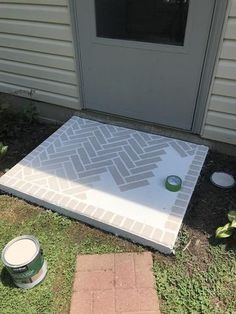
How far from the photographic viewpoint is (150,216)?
2873mm

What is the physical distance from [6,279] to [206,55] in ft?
9.26

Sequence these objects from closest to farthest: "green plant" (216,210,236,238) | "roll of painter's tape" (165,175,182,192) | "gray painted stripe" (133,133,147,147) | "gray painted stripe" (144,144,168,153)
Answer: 1. "green plant" (216,210,236,238)
2. "roll of painter's tape" (165,175,182,192)
3. "gray painted stripe" (144,144,168,153)
4. "gray painted stripe" (133,133,147,147)

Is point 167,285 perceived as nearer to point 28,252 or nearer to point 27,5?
point 28,252

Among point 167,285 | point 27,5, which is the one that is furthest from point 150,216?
point 27,5

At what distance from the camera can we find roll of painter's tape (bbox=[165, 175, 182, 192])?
310cm

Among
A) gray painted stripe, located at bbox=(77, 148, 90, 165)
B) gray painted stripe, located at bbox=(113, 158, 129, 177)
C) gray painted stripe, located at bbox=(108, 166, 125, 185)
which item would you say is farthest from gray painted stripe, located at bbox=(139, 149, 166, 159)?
gray painted stripe, located at bbox=(77, 148, 90, 165)

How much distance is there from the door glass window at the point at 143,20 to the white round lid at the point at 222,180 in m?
1.46

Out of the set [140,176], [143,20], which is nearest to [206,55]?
[143,20]

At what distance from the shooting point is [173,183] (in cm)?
311

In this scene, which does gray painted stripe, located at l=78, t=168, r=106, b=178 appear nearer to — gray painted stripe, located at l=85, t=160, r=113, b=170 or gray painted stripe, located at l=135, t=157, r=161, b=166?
gray painted stripe, located at l=85, t=160, r=113, b=170

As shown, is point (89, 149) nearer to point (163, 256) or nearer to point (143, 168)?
point (143, 168)

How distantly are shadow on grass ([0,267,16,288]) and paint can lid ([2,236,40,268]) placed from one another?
27 centimetres

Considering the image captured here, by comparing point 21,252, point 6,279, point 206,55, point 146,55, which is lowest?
point 6,279

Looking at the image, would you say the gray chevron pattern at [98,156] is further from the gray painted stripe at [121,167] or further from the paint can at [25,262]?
the paint can at [25,262]
